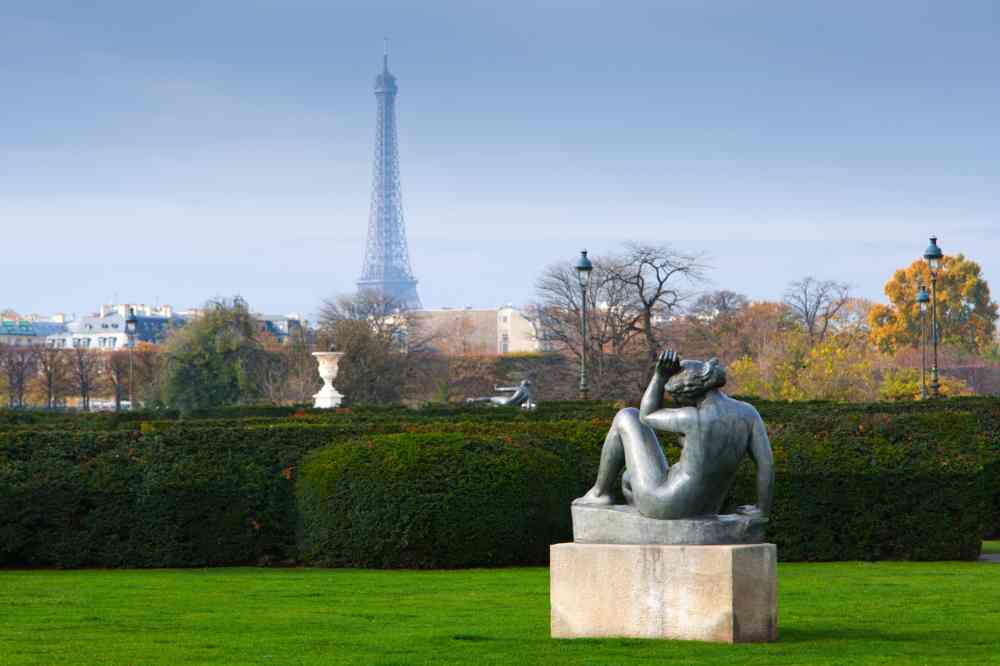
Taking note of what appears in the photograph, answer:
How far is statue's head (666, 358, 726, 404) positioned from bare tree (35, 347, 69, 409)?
100862 mm

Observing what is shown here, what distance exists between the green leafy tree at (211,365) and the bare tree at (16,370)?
34258 millimetres

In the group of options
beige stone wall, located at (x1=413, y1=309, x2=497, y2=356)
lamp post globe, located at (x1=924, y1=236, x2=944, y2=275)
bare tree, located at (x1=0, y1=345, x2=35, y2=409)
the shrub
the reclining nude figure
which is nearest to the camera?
the reclining nude figure

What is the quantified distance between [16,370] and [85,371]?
172 inches

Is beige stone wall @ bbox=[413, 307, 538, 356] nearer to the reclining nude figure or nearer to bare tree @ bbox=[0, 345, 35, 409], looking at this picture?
bare tree @ bbox=[0, 345, 35, 409]

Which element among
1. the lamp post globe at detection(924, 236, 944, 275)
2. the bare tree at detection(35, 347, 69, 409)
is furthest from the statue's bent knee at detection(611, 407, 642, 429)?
the bare tree at detection(35, 347, 69, 409)

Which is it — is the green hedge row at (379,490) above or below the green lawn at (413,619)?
above

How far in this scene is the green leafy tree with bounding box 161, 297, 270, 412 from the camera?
74.5 meters

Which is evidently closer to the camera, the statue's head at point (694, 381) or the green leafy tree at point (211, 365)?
the statue's head at point (694, 381)

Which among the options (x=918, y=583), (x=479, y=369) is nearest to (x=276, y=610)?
A: (x=918, y=583)

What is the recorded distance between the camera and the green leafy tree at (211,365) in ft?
244

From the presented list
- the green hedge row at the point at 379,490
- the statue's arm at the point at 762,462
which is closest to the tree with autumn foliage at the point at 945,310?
the green hedge row at the point at 379,490

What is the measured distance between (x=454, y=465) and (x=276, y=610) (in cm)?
521

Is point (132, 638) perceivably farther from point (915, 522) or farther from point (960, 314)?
point (960, 314)

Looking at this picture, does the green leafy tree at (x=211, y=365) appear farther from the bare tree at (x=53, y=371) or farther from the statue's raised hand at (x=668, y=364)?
the statue's raised hand at (x=668, y=364)
